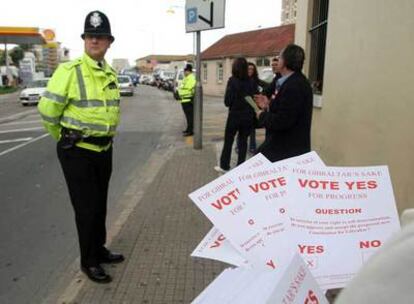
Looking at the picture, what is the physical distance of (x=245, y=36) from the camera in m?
45.2

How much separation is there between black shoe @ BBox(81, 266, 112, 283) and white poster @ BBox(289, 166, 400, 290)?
2.32 meters

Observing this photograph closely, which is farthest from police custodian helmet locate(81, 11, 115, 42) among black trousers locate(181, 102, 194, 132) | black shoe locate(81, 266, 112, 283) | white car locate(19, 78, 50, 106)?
white car locate(19, 78, 50, 106)

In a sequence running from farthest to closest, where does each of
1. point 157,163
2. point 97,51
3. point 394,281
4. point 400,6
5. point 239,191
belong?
point 157,163 → point 400,6 → point 97,51 → point 239,191 → point 394,281

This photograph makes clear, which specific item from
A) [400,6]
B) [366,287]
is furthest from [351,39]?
[366,287]

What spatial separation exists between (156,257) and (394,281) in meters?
3.46

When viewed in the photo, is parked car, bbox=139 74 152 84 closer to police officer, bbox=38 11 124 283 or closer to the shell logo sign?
the shell logo sign

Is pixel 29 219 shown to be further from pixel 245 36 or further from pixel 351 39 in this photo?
pixel 245 36

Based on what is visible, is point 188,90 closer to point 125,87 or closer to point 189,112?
point 189,112

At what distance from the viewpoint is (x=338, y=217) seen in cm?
203

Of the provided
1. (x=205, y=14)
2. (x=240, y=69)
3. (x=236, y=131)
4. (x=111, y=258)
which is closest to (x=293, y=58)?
(x=111, y=258)

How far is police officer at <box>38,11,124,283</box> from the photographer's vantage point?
354 cm

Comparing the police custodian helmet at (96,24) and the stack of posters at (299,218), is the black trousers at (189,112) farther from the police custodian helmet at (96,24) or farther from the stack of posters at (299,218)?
the stack of posters at (299,218)

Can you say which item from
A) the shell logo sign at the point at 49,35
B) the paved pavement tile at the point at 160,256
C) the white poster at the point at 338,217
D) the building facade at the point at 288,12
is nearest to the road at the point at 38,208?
the paved pavement tile at the point at 160,256

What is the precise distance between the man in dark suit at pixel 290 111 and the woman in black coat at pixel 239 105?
2.86 metres
